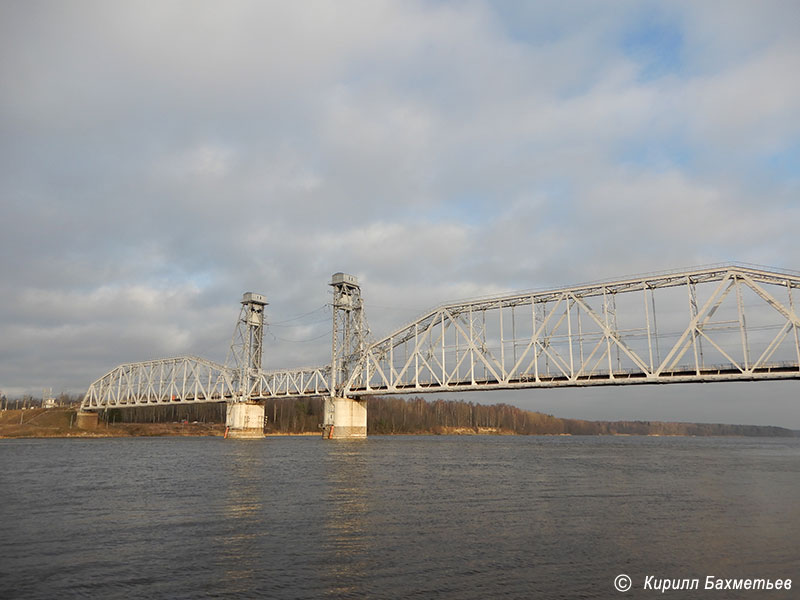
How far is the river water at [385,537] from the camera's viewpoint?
563 inches

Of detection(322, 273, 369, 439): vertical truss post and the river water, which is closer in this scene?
the river water

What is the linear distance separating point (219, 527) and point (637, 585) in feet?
47.2

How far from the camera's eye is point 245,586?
14.0 metres

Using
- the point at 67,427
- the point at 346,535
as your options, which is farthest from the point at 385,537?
the point at 67,427

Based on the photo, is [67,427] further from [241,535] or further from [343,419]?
[241,535]

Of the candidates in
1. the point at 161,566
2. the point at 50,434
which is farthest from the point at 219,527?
the point at 50,434

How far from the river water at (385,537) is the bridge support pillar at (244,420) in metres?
93.3

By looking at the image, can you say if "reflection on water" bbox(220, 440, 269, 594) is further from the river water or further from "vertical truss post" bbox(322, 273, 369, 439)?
"vertical truss post" bbox(322, 273, 369, 439)

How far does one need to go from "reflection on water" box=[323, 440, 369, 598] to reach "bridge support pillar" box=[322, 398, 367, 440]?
70.3 meters

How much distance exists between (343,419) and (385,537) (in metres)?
90.3

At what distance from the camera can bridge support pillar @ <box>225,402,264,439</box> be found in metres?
128

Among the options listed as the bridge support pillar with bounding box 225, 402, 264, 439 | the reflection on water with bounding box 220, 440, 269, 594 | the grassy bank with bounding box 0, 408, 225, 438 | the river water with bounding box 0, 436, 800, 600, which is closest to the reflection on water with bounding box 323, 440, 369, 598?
the river water with bounding box 0, 436, 800, 600

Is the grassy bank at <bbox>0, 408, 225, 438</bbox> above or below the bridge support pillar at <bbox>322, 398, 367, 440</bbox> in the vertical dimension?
below

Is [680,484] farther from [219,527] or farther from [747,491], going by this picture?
[219,527]
